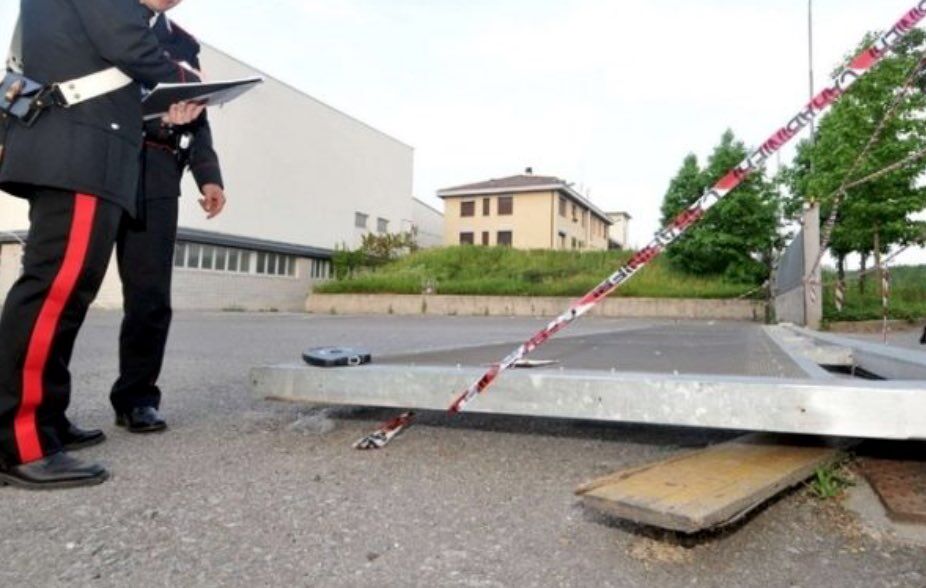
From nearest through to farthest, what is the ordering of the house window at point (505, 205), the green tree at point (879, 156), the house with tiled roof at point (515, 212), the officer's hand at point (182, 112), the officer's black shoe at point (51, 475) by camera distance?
the officer's black shoe at point (51, 475), the officer's hand at point (182, 112), the green tree at point (879, 156), the house with tiled roof at point (515, 212), the house window at point (505, 205)

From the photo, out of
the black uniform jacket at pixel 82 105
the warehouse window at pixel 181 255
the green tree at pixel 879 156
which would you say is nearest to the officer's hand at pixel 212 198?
the black uniform jacket at pixel 82 105

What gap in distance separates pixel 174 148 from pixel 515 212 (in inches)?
1506

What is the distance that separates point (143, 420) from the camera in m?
2.54

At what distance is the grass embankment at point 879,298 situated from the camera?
13.1 m

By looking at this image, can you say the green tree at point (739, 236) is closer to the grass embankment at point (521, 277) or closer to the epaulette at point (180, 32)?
the grass embankment at point (521, 277)

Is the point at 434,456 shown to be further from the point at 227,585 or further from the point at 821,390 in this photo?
the point at 821,390

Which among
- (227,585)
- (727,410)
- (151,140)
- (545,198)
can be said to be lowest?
(227,585)

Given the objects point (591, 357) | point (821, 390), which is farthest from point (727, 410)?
point (591, 357)

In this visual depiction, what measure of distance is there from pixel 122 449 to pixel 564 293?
20122 mm

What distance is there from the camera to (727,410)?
1.74 metres

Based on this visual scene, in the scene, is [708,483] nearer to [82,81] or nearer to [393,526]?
[393,526]

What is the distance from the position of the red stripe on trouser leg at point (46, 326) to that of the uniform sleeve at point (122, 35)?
45cm

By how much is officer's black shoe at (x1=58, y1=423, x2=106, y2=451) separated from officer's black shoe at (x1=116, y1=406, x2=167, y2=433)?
18 centimetres

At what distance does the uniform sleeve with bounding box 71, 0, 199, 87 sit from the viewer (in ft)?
6.47
